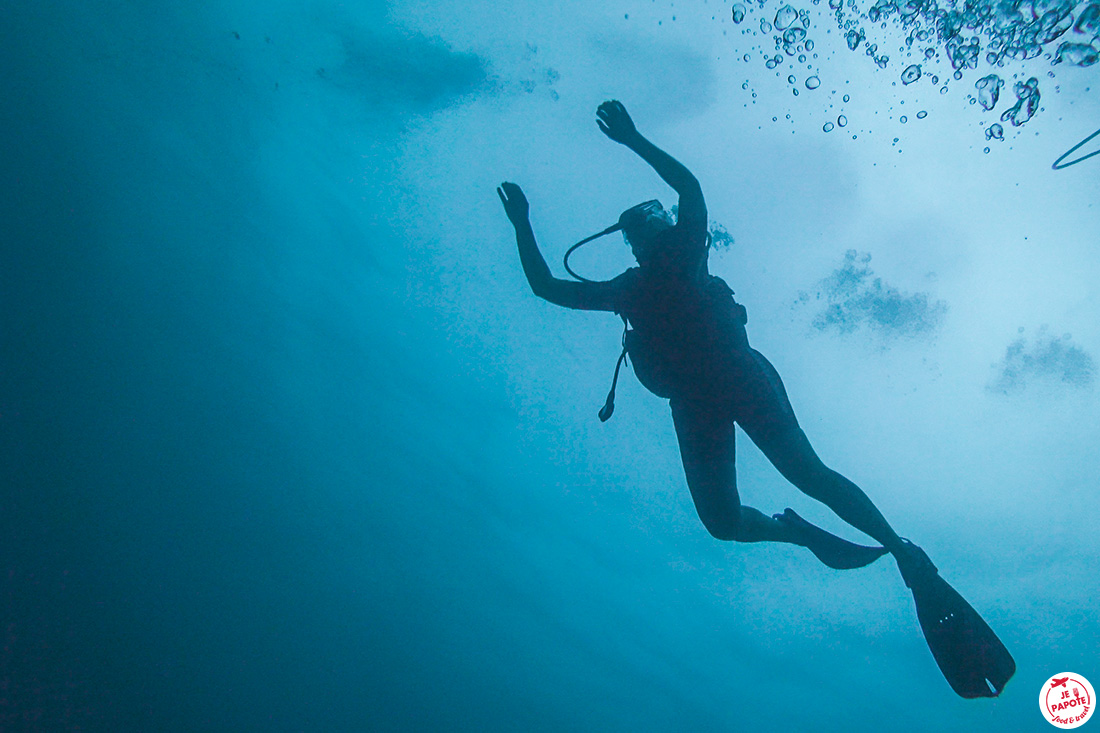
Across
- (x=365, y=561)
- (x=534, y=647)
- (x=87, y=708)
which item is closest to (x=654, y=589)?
(x=534, y=647)

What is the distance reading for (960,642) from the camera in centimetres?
250

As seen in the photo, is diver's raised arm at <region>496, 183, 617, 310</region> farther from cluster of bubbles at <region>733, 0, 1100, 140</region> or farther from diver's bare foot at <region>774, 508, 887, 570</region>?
cluster of bubbles at <region>733, 0, 1100, 140</region>

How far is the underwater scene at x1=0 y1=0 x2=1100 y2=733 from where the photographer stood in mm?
6160

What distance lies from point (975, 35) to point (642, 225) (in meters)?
6.12

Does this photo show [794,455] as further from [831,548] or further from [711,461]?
[831,548]

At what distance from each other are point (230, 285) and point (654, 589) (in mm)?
18922

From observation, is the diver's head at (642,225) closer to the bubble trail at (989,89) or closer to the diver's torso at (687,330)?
the diver's torso at (687,330)

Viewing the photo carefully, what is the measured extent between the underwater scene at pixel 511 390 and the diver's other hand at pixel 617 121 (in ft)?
0.11

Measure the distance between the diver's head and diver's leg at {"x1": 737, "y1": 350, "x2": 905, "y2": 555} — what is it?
3.11 ft

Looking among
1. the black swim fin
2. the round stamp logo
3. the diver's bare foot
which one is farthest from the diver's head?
the round stamp logo

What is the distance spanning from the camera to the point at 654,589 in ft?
58.7

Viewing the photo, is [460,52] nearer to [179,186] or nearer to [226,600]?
[179,186]

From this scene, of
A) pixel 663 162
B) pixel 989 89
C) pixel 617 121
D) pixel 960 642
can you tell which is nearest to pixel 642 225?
pixel 663 162

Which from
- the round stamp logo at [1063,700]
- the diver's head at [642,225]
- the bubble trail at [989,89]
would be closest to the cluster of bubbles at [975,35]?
the bubble trail at [989,89]
